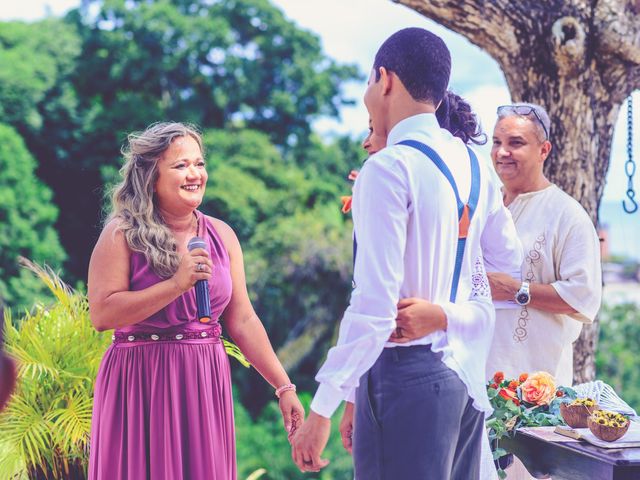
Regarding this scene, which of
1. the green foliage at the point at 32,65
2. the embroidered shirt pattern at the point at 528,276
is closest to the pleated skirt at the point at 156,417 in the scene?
the embroidered shirt pattern at the point at 528,276

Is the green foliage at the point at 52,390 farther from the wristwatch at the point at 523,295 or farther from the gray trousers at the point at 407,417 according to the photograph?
the gray trousers at the point at 407,417

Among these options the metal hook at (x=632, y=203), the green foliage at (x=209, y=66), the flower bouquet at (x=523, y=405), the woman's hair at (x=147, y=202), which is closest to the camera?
the woman's hair at (x=147, y=202)

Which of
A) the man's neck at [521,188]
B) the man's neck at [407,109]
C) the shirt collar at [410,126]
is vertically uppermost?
the man's neck at [407,109]

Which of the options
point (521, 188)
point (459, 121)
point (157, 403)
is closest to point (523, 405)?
point (521, 188)

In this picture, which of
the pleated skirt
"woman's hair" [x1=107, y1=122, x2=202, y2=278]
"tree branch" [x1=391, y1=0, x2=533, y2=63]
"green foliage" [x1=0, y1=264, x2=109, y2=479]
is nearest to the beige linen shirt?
the pleated skirt

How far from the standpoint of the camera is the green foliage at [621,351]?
22312 mm

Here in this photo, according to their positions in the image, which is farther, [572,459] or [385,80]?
[572,459]

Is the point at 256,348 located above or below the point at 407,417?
below

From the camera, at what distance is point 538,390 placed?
3.86 meters

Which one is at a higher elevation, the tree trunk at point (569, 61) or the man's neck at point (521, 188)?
the tree trunk at point (569, 61)

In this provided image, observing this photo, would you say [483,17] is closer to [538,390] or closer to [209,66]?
[538,390]

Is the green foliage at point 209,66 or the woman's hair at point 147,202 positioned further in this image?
the green foliage at point 209,66

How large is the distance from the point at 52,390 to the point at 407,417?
9.48ft

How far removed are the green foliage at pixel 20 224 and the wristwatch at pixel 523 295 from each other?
18.5 meters
